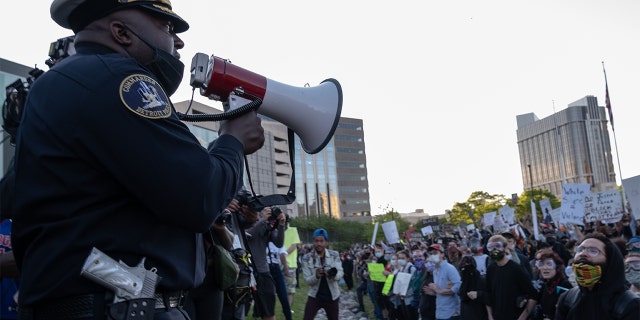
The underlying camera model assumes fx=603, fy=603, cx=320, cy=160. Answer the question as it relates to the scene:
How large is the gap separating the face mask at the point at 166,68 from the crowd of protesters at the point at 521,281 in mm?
4496

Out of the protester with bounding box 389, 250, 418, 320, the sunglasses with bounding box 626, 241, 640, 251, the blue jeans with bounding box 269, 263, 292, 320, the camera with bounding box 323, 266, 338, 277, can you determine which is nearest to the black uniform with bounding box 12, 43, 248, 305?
the sunglasses with bounding box 626, 241, 640, 251

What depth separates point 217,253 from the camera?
3666 millimetres

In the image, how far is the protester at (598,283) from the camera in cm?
527

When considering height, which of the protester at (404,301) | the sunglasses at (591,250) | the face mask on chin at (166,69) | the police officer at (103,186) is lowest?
the protester at (404,301)

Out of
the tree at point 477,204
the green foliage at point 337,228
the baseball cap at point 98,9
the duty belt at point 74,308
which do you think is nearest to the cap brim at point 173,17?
the baseball cap at point 98,9

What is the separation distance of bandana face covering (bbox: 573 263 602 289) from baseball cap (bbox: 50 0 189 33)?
4597 mm

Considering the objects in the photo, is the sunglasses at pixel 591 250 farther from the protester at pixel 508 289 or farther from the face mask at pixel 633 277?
the protester at pixel 508 289

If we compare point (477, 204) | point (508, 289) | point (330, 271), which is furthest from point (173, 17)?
point (477, 204)

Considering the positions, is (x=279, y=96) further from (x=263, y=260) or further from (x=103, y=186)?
(x=263, y=260)

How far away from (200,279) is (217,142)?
18.7 inches

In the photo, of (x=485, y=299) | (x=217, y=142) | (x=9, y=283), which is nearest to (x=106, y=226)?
(x=217, y=142)

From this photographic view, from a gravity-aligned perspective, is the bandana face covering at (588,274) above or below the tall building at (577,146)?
below

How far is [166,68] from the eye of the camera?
2.13m

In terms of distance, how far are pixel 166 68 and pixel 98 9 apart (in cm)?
30
